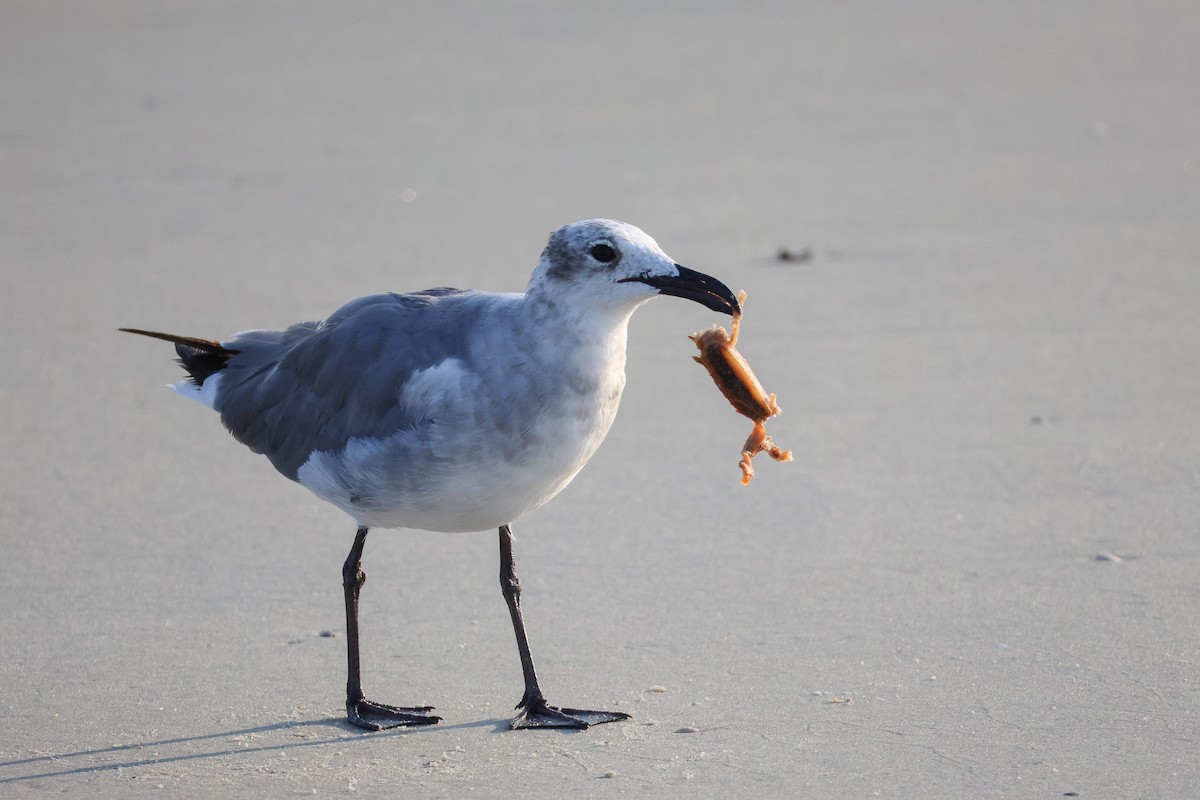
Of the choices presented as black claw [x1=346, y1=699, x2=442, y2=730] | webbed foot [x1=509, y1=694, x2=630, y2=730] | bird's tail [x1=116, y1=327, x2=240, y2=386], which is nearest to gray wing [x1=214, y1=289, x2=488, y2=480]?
bird's tail [x1=116, y1=327, x2=240, y2=386]

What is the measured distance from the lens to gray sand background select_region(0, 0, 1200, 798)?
421cm

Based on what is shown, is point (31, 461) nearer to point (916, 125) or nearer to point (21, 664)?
point (21, 664)

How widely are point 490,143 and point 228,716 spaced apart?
6.51m

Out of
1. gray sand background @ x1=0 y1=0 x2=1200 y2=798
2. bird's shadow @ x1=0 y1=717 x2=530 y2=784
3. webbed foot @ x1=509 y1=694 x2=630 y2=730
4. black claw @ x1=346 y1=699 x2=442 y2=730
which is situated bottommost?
bird's shadow @ x1=0 y1=717 x2=530 y2=784

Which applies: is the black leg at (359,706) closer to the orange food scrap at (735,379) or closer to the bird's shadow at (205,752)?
the bird's shadow at (205,752)

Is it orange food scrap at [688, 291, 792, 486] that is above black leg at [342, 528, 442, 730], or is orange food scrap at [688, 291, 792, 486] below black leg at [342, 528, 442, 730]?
above

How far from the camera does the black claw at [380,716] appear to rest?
4.30 metres

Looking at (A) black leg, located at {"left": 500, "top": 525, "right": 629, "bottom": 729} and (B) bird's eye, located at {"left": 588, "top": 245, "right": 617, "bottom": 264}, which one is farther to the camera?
(A) black leg, located at {"left": 500, "top": 525, "right": 629, "bottom": 729}

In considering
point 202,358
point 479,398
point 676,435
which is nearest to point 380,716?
point 479,398

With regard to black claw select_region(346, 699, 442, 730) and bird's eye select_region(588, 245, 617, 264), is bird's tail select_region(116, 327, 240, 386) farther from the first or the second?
bird's eye select_region(588, 245, 617, 264)

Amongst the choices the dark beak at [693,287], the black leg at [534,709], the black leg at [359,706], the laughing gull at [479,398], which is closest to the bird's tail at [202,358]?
the laughing gull at [479,398]

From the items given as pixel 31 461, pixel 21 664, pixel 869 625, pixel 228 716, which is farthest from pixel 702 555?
pixel 31 461

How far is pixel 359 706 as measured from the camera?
4.34m

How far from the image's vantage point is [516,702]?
4.48m
